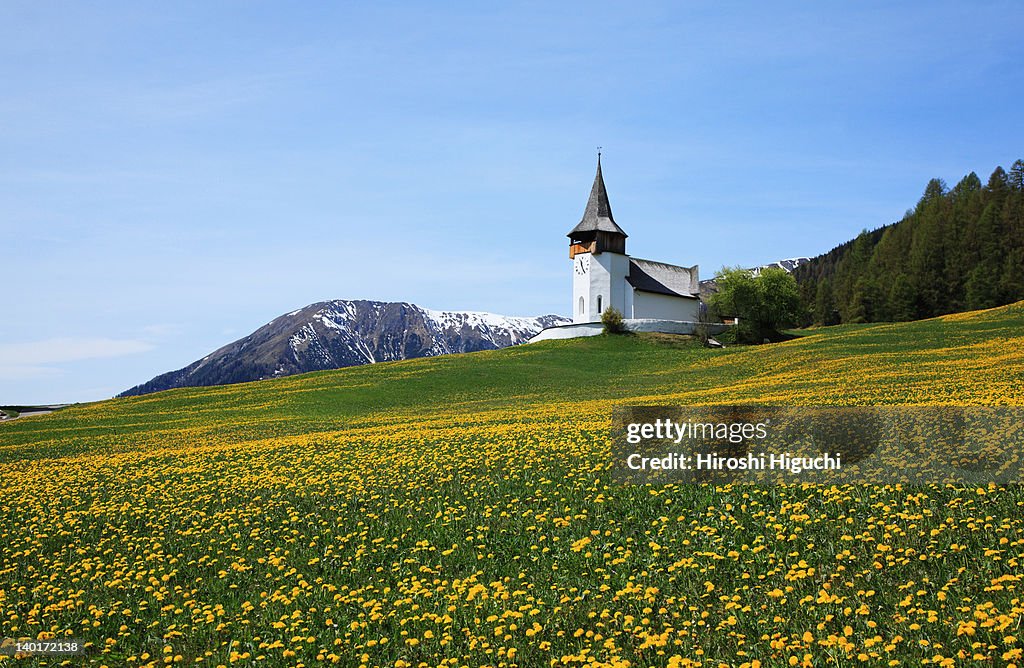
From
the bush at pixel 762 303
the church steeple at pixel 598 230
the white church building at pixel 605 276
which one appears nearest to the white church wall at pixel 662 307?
the white church building at pixel 605 276

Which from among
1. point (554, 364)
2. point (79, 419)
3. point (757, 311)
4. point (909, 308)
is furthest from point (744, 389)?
point (909, 308)

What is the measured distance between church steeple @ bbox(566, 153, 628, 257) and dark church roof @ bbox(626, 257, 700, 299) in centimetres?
483

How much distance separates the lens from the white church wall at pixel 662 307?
3708 inches

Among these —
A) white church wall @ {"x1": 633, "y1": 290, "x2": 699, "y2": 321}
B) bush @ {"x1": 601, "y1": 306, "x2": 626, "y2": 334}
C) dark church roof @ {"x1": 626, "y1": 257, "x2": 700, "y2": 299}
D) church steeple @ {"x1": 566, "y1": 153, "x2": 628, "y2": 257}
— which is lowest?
bush @ {"x1": 601, "y1": 306, "x2": 626, "y2": 334}

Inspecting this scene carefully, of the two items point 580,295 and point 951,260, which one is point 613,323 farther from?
point 951,260

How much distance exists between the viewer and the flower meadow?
346 inches

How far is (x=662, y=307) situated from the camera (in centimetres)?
9781

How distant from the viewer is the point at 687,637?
29.0ft

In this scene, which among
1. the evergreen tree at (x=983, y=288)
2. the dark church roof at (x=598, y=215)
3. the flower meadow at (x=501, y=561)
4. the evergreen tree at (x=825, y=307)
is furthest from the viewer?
the evergreen tree at (x=825, y=307)

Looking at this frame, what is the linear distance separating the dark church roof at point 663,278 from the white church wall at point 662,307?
69cm

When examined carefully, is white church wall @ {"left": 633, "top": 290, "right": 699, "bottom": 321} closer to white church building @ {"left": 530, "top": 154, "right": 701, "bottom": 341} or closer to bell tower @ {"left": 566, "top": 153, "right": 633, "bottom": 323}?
white church building @ {"left": 530, "top": 154, "right": 701, "bottom": 341}

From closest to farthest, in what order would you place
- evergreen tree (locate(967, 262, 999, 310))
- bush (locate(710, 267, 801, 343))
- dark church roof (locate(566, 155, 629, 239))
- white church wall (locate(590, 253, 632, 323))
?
bush (locate(710, 267, 801, 343))
white church wall (locate(590, 253, 632, 323))
dark church roof (locate(566, 155, 629, 239))
evergreen tree (locate(967, 262, 999, 310))

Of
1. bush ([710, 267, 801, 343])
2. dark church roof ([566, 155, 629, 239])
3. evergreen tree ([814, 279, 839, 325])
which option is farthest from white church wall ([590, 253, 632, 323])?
evergreen tree ([814, 279, 839, 325])

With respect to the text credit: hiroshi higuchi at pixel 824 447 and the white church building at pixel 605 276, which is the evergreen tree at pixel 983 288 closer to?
the white church building at pixel 605 276
